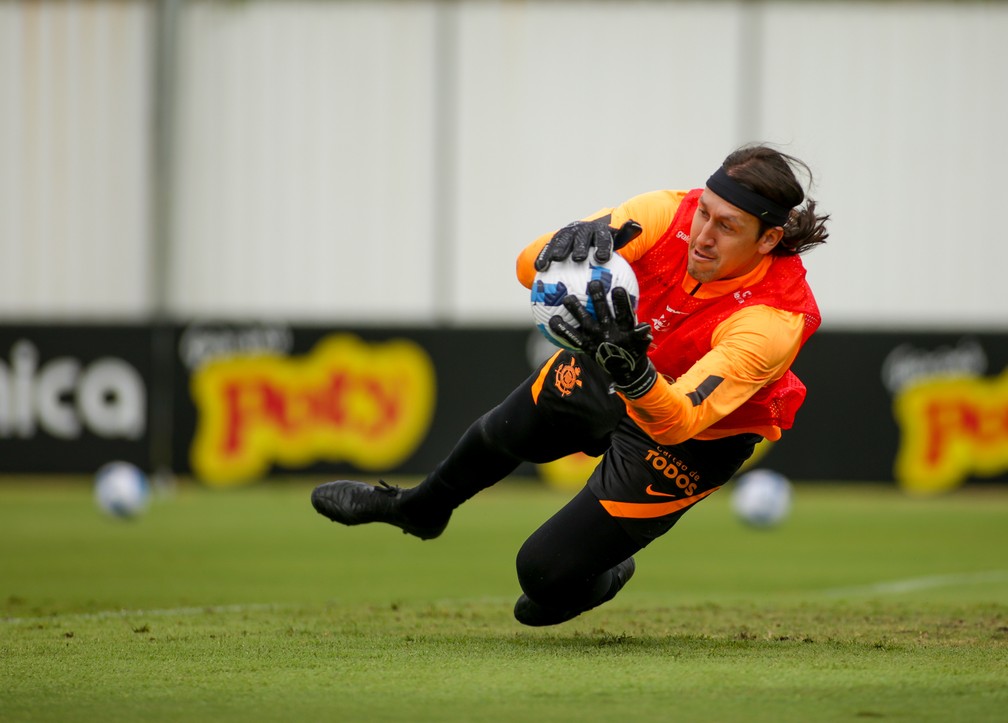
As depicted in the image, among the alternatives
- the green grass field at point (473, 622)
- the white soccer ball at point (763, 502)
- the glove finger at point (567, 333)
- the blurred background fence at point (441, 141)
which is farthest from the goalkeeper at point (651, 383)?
the blurred background fence at point (441, 141)

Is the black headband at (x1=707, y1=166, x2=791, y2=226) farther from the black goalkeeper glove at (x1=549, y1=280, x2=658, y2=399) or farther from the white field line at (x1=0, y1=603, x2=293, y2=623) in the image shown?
the white field line at (x1=0, y1=603, x2=293, y2=623)

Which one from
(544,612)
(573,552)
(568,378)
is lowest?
(544,612)

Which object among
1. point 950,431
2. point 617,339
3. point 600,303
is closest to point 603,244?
point 600,303

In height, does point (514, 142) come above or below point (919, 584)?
above

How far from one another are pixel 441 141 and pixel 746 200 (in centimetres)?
1450

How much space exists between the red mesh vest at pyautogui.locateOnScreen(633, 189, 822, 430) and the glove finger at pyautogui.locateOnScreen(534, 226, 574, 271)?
1.78ft

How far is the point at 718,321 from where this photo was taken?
574cm

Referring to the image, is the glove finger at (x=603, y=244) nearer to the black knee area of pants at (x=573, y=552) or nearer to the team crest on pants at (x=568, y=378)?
the team crest on pants at (x=568, y=378)

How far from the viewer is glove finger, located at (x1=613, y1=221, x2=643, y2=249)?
5691 millimetres

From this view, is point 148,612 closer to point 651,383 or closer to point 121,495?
point 651,383

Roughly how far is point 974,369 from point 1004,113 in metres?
5.42

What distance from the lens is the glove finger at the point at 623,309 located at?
5.09m

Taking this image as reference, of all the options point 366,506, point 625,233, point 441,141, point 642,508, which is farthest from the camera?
point 441,141

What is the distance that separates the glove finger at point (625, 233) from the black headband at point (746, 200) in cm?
33
